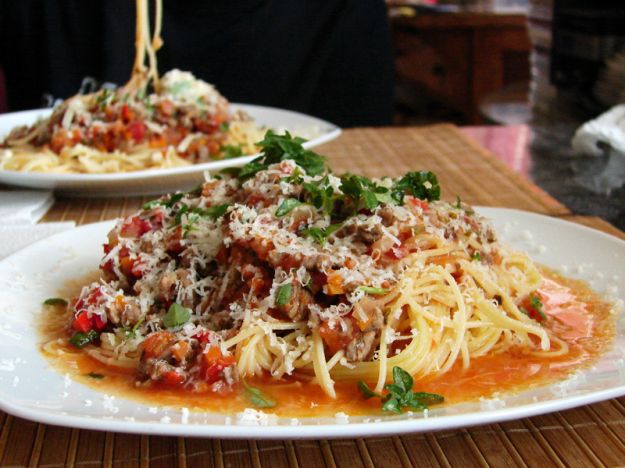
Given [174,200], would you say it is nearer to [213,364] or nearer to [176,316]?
[176,316]

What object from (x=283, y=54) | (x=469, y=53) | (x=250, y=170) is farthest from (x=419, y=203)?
(x=469, y=53)

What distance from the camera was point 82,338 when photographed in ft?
6.04

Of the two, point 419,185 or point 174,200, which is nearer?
point 419,185

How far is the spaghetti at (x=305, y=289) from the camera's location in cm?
167

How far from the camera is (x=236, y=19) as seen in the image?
575cm

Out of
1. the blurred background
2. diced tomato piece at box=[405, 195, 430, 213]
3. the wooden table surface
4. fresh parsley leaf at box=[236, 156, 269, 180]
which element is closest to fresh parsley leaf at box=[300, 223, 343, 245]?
diced tomato piece at box=[405, 195, 430, 213]

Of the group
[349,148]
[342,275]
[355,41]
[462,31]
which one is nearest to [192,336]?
[342,275]

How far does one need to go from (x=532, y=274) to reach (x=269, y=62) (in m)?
4.18

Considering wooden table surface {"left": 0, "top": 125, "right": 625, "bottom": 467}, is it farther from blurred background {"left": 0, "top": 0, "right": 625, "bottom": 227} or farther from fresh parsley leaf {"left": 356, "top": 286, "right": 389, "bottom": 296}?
blurred background {"left": 0, "top": 0, "right": 625, "bottom": 227}

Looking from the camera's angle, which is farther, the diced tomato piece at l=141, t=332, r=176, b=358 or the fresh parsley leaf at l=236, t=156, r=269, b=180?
the fresh parsley leaf at l=236, t=156, r=269, b=180

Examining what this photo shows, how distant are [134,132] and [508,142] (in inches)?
75.2

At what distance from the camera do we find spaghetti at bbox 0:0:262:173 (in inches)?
138

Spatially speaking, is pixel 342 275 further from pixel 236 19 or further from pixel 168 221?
pixel 236 19

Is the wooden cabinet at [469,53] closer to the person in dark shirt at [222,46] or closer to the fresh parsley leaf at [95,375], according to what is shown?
the person in dark shirt at [222,46]
